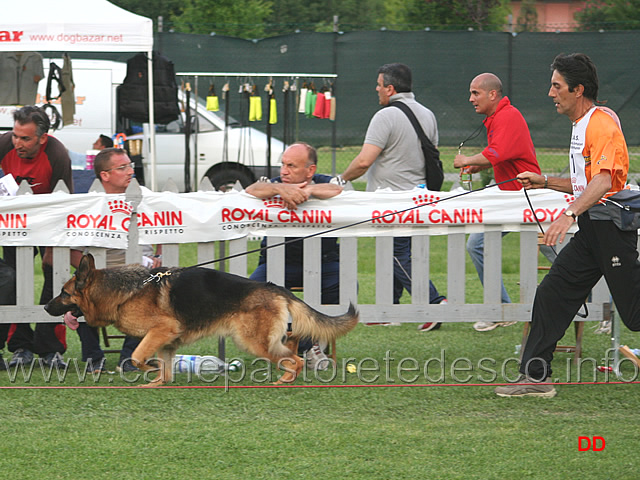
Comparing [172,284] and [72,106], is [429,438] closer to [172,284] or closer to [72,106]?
[172,284]

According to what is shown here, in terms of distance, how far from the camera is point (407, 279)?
6.95 meters

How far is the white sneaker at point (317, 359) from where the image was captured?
6.08m

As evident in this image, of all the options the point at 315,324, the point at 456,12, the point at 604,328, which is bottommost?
the point at 604,328

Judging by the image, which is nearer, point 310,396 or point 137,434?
point 137,434

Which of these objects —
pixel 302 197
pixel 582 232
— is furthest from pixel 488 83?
pixel 582 232

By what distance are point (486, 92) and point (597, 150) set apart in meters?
2.17

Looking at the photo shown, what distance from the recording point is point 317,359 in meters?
6.07

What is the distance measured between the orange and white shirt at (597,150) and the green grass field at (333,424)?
4.35ft

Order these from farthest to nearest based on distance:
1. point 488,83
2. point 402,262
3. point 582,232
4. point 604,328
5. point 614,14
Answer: point 614,14
point 604,328
point 402,262
point 488,83
point 582,232

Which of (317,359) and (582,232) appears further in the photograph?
(317,359)

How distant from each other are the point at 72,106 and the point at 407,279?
6929 millimetres

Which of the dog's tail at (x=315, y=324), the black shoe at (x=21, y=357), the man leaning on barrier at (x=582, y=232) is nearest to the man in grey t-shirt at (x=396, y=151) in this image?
the dog's tail at (x=315, y=324)

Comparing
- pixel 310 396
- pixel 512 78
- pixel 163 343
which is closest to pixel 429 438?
pixel 310 396

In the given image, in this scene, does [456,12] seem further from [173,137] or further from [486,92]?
[486,92]
